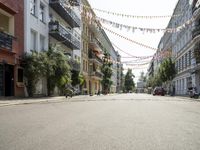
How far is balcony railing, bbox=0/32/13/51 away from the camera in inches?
930

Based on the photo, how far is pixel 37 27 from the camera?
32.2 m

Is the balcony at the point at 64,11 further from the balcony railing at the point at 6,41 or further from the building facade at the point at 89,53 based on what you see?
the balcony railing at the point at 6,41

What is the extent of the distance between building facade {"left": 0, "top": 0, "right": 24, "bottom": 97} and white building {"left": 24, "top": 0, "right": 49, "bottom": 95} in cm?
87

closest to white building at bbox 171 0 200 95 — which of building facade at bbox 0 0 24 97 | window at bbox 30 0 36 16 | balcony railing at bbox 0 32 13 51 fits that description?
window at bbox 30 0 36 16

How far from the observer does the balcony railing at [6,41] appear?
23625 mm

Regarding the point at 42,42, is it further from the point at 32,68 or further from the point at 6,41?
the point at 6,41

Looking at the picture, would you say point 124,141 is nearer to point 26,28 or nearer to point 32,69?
point 32,69

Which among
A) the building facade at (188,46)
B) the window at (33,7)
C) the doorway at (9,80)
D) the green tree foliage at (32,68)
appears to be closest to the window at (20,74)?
the green tree foliage at (32,68)

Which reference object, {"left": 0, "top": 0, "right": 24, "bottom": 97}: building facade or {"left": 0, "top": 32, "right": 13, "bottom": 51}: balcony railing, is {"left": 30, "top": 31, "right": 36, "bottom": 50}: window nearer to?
{"left": 0, "top": 0, "right": 24, "bottom": 97}: building facade

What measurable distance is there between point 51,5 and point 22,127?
1154 inches

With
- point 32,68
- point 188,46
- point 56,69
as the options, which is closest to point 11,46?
point 32,68

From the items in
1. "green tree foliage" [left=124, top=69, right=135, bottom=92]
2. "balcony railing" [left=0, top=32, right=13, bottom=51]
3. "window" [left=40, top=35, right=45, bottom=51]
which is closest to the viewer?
"balcony railing" [left=0, top=32, right=13, bottom=51]

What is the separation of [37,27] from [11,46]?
7.12m

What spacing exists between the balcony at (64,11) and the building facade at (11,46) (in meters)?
8.39
